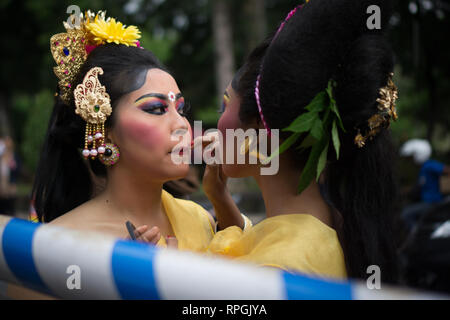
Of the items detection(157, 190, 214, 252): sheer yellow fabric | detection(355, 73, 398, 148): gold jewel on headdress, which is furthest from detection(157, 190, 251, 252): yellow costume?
detection(355, 73, 398, 148): gold jewel on headdress

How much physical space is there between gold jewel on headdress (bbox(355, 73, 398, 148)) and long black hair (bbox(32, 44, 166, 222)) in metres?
1.07

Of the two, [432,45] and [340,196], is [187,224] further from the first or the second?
[432,45]

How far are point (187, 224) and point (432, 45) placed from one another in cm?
434

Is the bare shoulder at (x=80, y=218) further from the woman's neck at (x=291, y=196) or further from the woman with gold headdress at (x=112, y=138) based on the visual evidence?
the woman's neck at (x=291, y=196)

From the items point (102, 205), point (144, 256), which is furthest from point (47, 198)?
point (144, 256)

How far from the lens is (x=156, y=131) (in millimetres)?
2238

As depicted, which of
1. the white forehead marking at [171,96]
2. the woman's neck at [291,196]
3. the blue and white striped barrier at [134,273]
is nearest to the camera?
the blue and white striped barrier at [134,273]

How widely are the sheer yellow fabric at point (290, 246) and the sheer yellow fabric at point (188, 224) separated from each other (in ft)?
1.53

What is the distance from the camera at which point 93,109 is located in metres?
2.28

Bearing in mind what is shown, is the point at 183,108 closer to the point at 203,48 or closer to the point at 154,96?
the point at 154,96

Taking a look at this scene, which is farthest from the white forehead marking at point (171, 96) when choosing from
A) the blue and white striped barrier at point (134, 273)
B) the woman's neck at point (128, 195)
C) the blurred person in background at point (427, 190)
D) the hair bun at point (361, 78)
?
the blurred person in background at point (427, 190)

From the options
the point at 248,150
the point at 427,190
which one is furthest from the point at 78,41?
the point at 427,190

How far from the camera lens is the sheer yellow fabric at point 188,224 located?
96.4 inches

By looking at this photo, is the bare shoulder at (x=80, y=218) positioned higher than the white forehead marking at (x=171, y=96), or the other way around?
the white forehead marking at (x=171, y=96)
